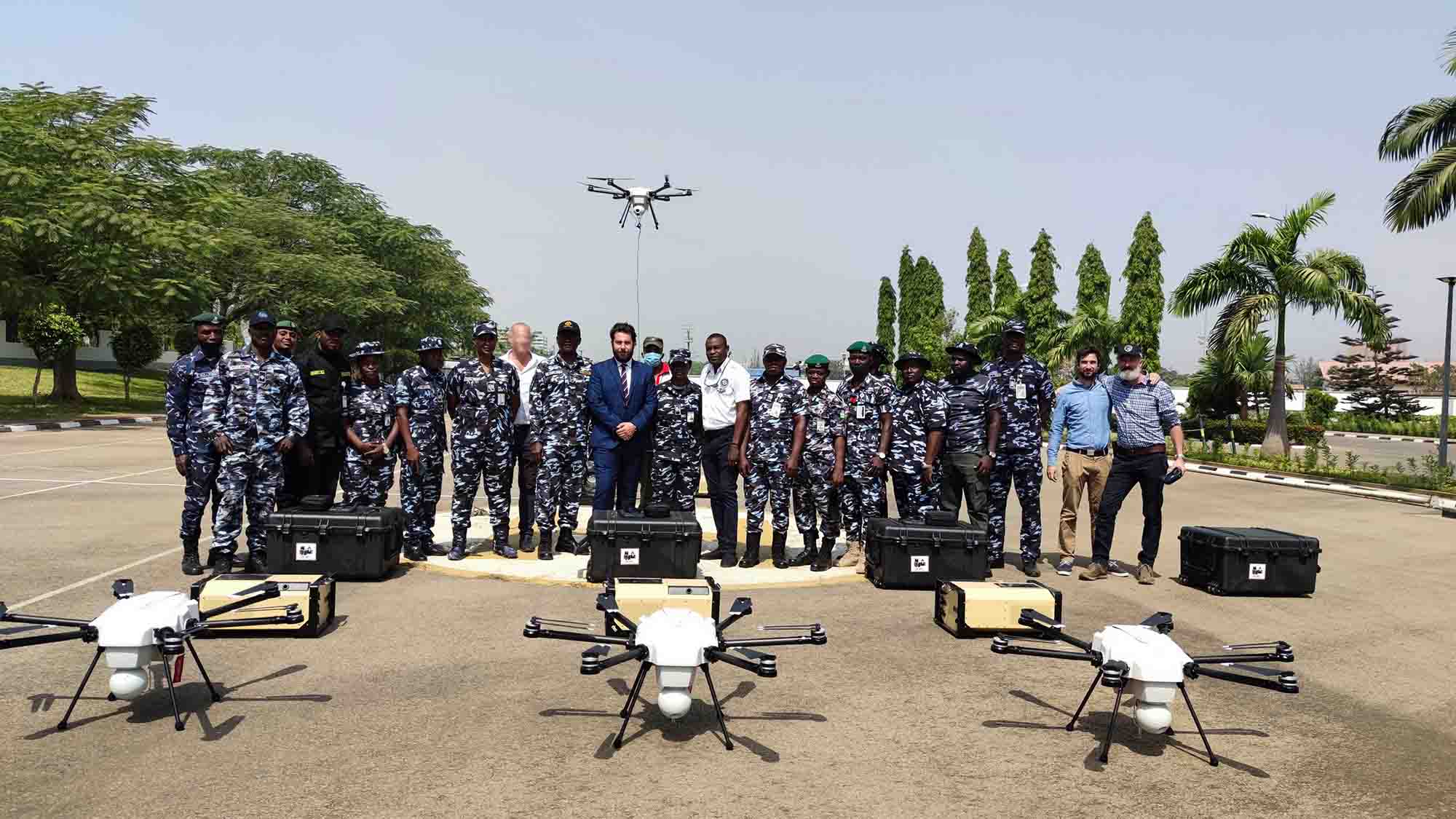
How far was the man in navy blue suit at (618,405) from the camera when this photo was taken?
871cm

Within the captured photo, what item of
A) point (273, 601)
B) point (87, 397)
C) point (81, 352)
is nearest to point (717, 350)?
point (273, 601)

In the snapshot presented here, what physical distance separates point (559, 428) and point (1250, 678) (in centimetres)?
616

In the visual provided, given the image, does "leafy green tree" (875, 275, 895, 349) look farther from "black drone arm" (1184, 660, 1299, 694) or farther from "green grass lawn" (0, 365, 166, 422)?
"black drone arm" (1184, 660, 1299, 694)

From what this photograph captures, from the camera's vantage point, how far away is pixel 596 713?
4.91 metres

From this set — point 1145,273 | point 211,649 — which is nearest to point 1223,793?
point 211,649

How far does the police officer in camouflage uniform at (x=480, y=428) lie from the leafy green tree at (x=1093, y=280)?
37386 mm

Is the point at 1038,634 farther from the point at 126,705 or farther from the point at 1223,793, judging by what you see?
the point at 126,705

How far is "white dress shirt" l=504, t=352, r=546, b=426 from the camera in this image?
9.25m

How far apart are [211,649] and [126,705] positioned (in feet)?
3.23

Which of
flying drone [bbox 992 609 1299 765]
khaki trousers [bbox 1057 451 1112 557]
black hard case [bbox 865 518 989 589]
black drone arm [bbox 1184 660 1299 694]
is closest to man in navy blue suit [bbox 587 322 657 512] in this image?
black hard case [bbox 865 518 989 589]

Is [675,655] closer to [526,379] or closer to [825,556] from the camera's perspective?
[825,556]

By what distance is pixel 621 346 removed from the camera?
873 centimetres

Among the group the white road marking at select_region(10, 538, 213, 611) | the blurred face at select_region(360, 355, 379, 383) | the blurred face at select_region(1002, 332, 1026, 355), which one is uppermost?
the blurred face at select_region(1002, 332, 1026, 355)

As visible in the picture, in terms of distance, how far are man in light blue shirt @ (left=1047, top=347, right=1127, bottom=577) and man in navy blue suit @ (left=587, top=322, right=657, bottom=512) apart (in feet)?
12.3
